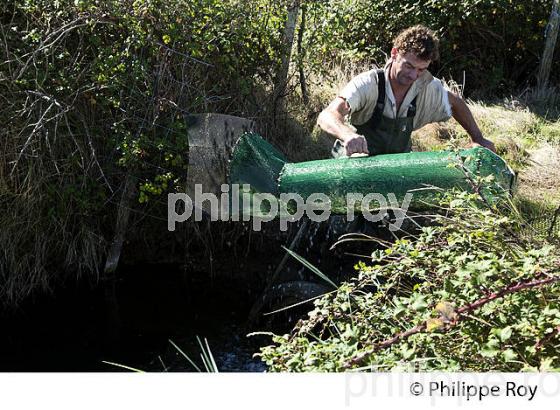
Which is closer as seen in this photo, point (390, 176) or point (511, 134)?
point (390, 176)

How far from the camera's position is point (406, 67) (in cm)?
500

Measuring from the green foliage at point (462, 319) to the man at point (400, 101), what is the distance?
5.30ft

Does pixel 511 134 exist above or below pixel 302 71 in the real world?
below

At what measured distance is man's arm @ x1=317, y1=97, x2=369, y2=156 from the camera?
4258 mm

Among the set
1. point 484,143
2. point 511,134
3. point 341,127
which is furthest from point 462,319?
point 511,134

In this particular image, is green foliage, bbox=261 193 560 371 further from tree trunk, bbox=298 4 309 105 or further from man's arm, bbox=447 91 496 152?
tree trunk, bbox=298 4 309 105

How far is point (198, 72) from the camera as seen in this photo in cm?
620

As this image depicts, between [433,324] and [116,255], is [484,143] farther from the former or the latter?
[116,255]

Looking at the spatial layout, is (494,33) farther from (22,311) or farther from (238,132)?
(22,311)

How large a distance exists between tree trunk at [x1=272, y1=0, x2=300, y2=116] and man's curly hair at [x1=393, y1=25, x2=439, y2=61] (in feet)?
6.53

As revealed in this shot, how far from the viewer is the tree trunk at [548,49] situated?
28.4ft

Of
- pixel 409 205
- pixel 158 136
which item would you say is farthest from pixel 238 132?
pixel 409 205

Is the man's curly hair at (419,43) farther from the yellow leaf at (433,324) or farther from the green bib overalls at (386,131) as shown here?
the yellow leaf at (433,324)

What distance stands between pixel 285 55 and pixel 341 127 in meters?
2.43
